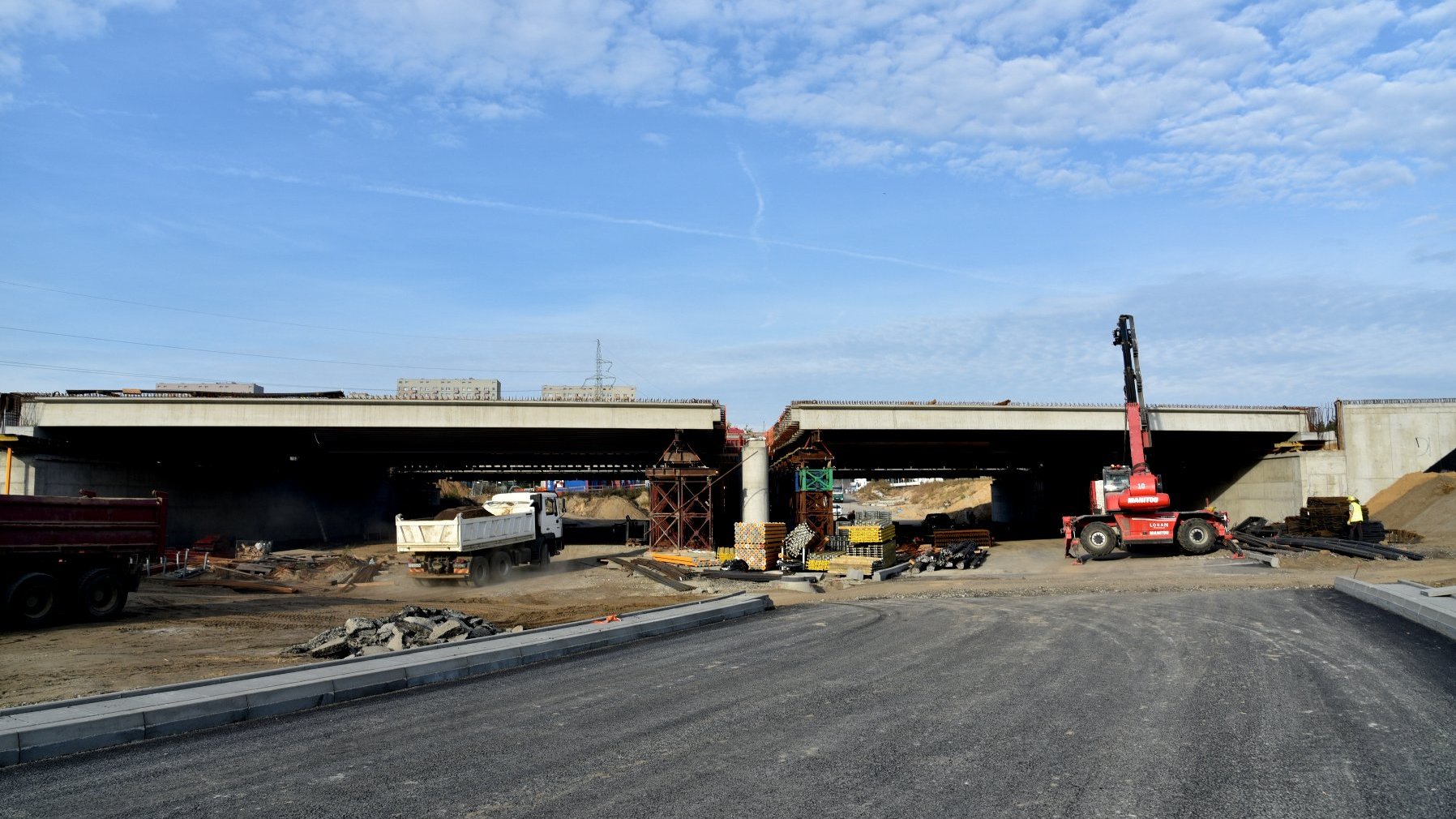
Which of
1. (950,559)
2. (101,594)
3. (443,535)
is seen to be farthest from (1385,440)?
(101,594)

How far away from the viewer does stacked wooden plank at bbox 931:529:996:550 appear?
39562 mm

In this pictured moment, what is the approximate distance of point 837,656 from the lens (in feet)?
38.5

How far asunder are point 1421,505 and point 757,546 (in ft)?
93.1

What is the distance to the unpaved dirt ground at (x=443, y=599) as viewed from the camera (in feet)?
43.3

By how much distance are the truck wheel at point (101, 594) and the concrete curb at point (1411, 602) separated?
23384 mm

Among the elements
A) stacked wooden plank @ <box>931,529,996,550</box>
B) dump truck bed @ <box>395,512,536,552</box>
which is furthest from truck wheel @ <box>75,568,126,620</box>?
stacked wooden plank @ <box>931,529,996,550</box>

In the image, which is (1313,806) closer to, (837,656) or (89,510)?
(837,656)

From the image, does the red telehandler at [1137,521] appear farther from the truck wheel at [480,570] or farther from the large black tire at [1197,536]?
the truck wheel at [480,570]

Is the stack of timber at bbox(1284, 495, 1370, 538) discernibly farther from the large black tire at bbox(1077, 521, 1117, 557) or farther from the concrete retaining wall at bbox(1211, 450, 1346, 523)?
the large black tire at bbox(1077, 521, 1117, 557)

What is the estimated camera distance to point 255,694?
8930mm

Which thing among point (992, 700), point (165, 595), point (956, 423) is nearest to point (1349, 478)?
point (956, 423)

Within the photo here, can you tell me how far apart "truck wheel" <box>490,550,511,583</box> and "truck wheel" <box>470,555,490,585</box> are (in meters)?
0.29

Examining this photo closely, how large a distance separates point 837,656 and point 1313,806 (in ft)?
21.4

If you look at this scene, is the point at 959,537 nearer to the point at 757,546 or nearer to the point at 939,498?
the point at 757,546
